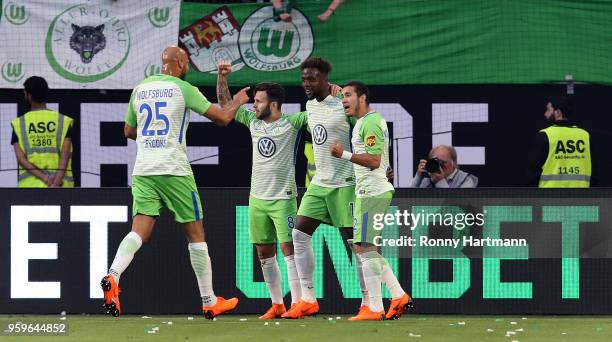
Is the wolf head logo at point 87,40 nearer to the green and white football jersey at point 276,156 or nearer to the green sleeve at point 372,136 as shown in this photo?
the green and white football jersey at point 276,156

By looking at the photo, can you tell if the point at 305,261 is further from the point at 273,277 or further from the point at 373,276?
the point at 373,276

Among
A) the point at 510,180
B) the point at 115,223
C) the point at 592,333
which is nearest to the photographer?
the point at 592,333

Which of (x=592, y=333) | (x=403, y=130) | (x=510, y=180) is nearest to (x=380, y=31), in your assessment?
(x=403, y=130)

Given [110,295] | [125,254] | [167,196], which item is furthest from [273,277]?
[110,295]

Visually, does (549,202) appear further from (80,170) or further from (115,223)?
(80,170)

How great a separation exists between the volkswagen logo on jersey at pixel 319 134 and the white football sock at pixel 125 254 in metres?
1.76

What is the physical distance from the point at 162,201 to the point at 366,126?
1.65 m

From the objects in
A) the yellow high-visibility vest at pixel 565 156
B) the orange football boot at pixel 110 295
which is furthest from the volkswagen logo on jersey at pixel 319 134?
the yellow high-visibility vest at pixel 565 156

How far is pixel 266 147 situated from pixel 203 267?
1.28 m

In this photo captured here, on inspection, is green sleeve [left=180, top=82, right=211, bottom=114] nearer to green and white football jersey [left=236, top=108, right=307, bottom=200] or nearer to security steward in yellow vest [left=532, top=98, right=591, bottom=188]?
green and white football jersey [left=236, top=108, right=307, bottom=200]

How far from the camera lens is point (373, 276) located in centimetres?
1088

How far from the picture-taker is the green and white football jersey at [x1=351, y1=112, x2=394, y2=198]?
10633 mm

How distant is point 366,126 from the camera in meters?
10.7

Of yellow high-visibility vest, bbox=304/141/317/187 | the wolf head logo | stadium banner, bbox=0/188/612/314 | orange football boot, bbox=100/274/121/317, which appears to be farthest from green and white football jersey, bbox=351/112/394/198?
the wolf head logo
